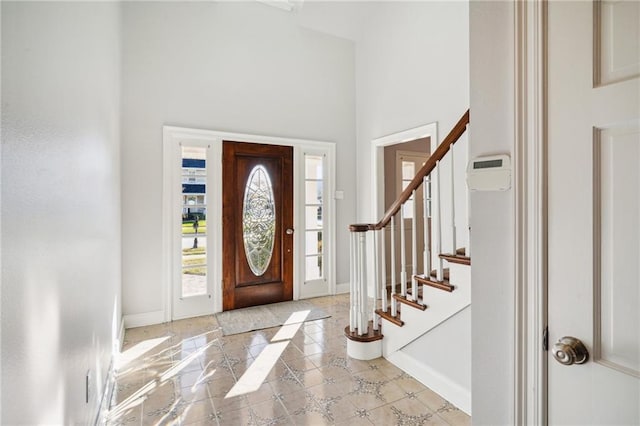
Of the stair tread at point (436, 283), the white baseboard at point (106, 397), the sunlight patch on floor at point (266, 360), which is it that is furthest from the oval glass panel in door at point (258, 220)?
the stair tread at point (436, 283)

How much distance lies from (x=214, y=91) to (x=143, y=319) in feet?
9.10

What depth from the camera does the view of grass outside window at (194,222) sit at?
382 centimetres

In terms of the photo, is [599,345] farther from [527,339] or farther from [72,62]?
[72,62]

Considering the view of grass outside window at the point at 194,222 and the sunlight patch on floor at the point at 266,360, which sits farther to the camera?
the view of grass outside window at the point at 194,222

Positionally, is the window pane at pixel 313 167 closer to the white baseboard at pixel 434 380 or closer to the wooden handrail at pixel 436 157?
the wooden handrail at pixel 436 157

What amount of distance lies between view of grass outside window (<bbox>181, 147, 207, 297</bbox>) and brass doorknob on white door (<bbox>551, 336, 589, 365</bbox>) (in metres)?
3.64

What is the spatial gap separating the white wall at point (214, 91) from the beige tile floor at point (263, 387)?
105 cm

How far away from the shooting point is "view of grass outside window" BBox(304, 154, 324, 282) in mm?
4582

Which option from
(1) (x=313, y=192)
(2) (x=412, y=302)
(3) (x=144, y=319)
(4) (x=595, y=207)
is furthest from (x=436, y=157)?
(3) (x=144, y=319)

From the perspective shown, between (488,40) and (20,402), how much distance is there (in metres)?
1.71

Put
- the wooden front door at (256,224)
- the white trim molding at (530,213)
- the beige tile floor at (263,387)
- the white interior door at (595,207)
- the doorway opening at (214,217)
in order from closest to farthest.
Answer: the white interior door at (595,207) < the white trim molding at (530,213) < the beige tile floor at (263,387) < the doorway opening at (214,217) < the wooden front door at (256,224)

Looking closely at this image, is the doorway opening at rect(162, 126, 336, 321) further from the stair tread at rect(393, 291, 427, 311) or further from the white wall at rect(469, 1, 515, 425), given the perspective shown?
the white wall at rect(469, 1, 515, 425)

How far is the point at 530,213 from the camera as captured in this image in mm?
952

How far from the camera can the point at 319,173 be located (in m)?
4.66
